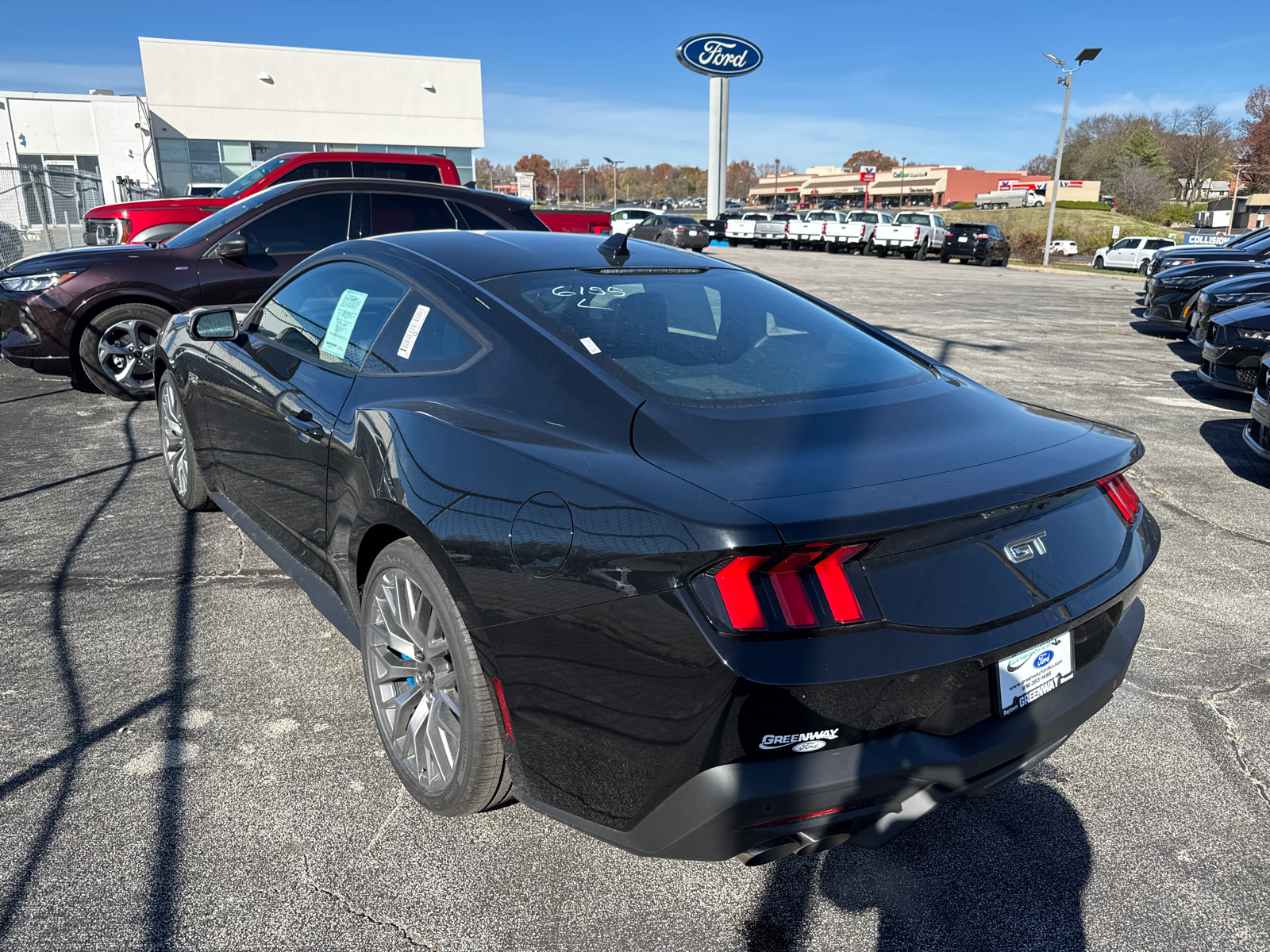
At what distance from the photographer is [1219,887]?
2.35 metres

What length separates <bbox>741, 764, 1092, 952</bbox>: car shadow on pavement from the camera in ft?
7.16

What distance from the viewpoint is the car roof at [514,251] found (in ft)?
9.89

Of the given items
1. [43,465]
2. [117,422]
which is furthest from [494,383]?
[117,422]

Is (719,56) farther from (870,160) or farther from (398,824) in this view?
(870,160)

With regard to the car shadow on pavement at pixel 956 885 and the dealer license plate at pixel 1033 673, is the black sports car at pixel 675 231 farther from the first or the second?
the dealer license plate at pixel 1033 673

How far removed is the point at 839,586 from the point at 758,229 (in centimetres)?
4159

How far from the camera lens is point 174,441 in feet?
16.0

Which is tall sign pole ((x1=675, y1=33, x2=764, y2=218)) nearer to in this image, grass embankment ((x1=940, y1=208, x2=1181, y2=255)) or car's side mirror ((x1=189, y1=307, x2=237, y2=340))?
grass embankment ((x1=940, y1=208, x2=1181, y2=255))

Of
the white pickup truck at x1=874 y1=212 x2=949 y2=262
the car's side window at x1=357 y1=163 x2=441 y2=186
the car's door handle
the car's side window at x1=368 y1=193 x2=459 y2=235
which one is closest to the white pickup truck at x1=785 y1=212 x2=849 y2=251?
the white pickup truck at x1=874 y1=212 x2=949 y2=262

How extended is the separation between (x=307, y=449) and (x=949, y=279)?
24.1m

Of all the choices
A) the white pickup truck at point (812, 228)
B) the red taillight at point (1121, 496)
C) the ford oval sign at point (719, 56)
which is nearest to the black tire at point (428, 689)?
the red taillight at point (1121, 496)

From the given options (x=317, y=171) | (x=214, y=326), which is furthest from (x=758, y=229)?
(x=214, y=326)

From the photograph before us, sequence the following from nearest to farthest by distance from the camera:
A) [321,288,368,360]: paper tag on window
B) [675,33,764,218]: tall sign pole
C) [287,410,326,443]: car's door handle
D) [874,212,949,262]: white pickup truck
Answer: [287,410,326,443]: car's door handle, [321,288,368,360]: paper tag on window, [874,212,949,262]: white pickup truck, [675,33,764,218]: tall sign pole

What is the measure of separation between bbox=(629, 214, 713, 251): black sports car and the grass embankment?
105 feet
